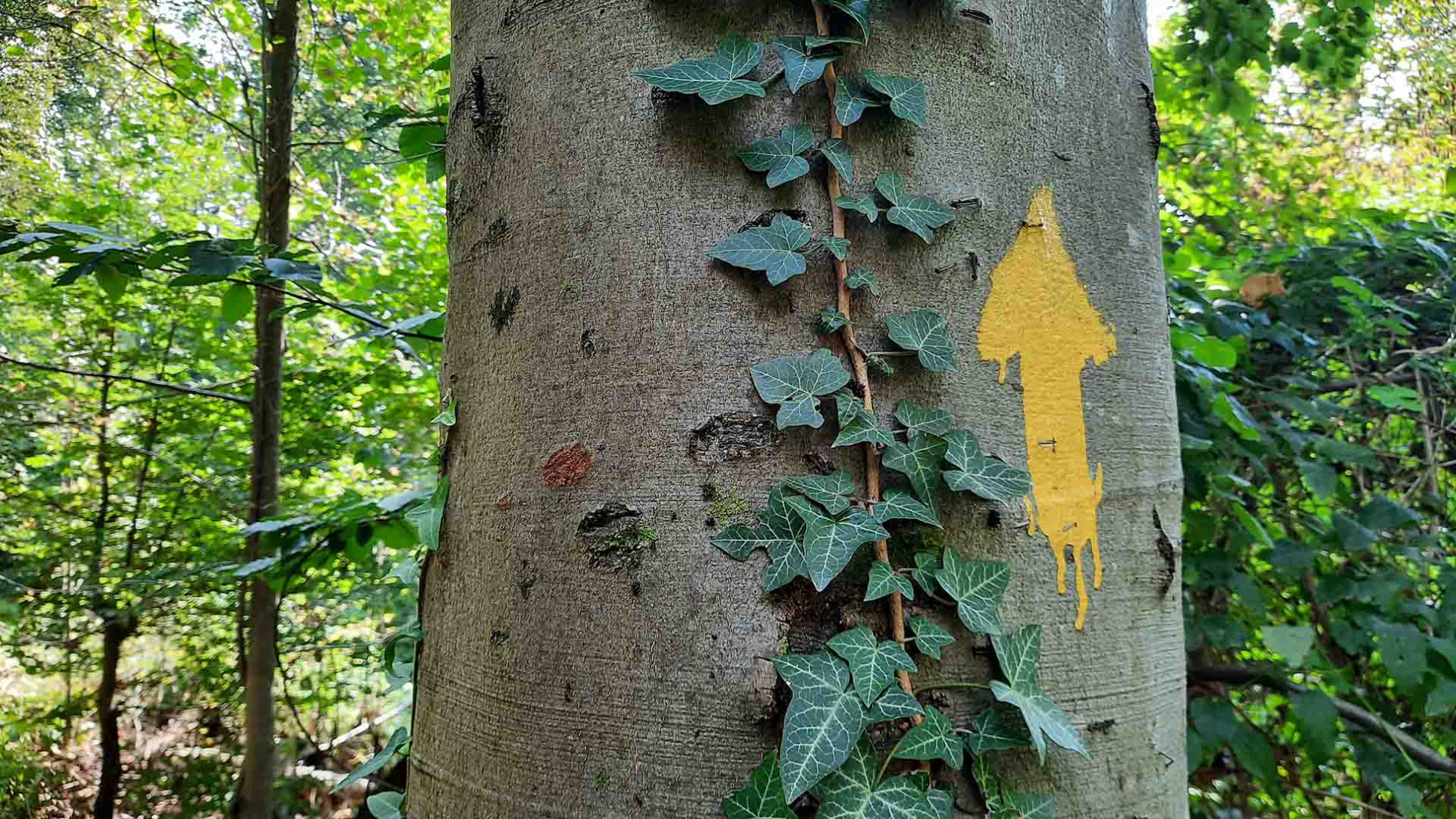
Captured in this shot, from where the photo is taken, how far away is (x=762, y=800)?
0.61 m

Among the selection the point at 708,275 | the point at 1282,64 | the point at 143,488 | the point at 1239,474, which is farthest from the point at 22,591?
the point at 1282,64

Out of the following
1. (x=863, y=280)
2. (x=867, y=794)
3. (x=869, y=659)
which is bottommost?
(x=867, y=794)

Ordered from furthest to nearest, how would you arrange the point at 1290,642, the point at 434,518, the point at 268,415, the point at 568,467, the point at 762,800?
1. the point at 268,415
2. the point at 1290,642
3. the point at 434,518
4. the point at 568,467
5. the point at 762,800

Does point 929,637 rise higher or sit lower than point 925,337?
lower

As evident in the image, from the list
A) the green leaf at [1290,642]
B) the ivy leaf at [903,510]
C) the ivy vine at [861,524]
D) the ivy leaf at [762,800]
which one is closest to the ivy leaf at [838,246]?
the ivy vine at [861,524]

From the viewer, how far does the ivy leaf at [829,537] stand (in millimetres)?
657

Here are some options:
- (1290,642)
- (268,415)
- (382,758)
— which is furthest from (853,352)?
(268,415)

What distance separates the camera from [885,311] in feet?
2.42

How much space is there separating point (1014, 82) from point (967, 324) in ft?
0.88

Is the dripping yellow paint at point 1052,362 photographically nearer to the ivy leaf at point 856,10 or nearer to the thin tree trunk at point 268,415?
the ivy leaf at point 856,10

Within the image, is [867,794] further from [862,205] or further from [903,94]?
[903,94]

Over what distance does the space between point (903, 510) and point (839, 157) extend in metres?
0.33

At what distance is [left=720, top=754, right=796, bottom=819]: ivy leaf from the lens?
0.61 metres

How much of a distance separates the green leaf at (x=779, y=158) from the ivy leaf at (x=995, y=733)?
→ 20.1 inches
